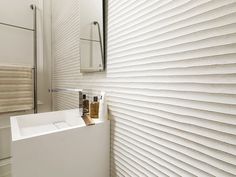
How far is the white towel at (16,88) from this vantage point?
1.70 m

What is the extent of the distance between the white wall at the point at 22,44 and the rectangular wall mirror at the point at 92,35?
891 millimetres

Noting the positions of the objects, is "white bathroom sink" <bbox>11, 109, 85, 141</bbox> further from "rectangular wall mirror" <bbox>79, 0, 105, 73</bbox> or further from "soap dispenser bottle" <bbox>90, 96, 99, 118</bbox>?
"rectangular wall mirror" <bbox>79, 0, 105, 73</bbox>

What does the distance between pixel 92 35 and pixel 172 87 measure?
79 centimetres

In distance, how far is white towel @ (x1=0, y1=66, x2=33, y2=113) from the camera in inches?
66.9

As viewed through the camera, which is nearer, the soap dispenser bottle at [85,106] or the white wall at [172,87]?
the white wall at [172,87]

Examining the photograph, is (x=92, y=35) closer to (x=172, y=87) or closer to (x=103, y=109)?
(x=103, y=109)

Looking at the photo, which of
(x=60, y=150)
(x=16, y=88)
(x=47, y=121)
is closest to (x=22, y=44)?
(x=16, y=88)

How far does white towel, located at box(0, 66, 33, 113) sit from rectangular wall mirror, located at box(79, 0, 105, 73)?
78 centimetres

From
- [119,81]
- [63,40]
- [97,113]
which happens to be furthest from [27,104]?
[119,81]

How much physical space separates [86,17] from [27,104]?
114cm

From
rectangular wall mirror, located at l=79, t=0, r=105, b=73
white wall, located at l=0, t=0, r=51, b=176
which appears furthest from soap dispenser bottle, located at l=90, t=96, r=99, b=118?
white wall, located at l=0, t=0, r=51, b=176

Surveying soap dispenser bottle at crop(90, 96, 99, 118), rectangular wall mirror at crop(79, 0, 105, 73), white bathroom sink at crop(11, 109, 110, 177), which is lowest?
white bathroom sink at crop(11, 109, 110, 177)

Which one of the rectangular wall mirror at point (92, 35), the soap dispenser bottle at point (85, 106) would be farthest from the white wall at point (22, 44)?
the soap dispenser bottle at point (85, 106)

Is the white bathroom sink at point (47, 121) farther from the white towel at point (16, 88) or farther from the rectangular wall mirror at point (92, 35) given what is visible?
the white towel at point (16, 88)
